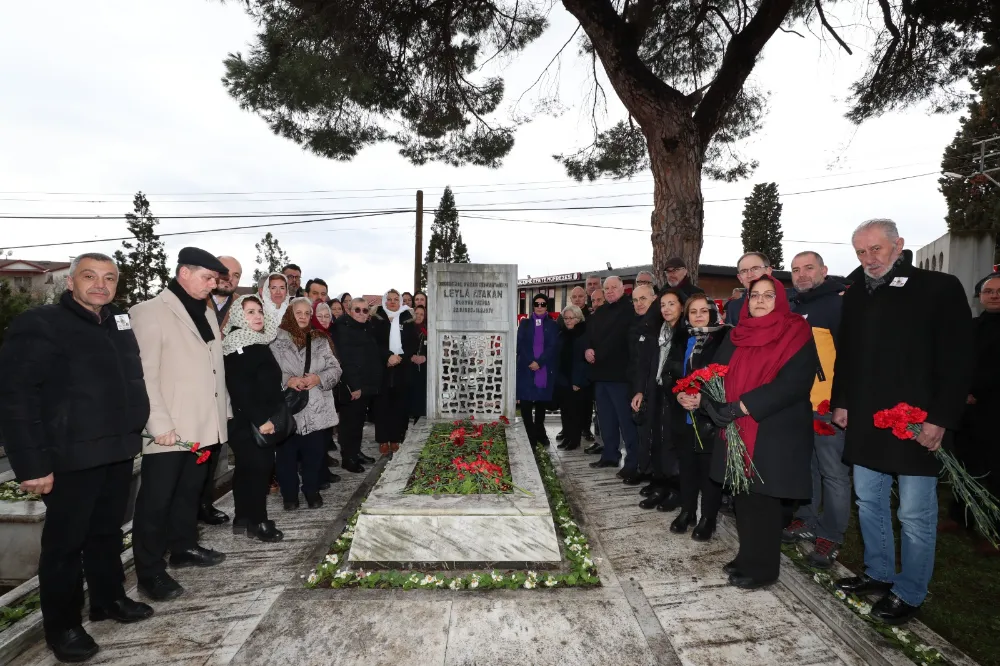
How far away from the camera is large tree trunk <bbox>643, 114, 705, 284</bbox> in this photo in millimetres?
7652

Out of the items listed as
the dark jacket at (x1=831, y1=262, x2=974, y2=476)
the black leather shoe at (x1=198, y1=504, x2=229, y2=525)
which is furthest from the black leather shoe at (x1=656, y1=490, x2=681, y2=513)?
the black leather shoe at (x1=198, y1=504, x2=229, y2=525)

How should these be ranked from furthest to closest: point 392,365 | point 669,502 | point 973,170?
point 973,170, point 392,365, point 669,502

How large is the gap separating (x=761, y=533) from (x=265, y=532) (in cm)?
354

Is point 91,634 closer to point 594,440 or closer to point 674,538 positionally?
point 674,538

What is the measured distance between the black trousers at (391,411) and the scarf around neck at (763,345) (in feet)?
14.4

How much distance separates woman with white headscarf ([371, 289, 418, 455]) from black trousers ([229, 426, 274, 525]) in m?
2.49

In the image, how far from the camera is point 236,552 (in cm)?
420

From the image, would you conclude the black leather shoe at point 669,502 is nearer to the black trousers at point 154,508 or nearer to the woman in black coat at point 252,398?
the woman in black coat at point 252,398

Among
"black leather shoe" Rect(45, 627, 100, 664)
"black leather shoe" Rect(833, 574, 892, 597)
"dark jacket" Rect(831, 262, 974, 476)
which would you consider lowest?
"black leather shoe" Rect(45, 627, 100, 664)

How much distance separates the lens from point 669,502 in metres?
5.14

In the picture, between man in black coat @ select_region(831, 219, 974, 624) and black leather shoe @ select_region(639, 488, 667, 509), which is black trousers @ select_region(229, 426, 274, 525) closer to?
black leather shoe @ select_region(639, 488, 667, 509)

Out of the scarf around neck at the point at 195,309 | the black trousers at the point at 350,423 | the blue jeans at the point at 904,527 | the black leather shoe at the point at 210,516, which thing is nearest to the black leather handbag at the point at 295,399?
the scarf around neck at the point at 195,309

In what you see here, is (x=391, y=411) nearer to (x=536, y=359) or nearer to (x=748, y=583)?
(x=536, y=359)

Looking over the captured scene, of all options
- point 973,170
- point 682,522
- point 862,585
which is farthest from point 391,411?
point 973,170
